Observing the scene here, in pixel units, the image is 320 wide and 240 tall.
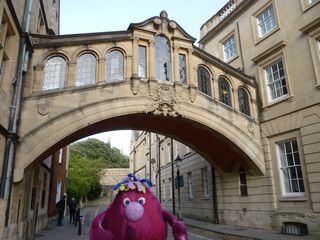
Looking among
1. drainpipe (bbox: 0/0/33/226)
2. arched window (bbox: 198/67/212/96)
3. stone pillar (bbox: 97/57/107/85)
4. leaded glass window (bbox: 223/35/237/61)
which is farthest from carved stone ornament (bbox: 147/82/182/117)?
leaded glass window (bbox: 223/35/237/61)

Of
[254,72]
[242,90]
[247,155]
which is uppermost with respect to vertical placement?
[254,72]

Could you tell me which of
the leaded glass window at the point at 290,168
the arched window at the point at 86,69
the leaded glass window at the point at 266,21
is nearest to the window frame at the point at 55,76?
the arched window at the point at 86,69

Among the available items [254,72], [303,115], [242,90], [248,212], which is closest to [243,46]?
[254,72]

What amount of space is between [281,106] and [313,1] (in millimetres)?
4892

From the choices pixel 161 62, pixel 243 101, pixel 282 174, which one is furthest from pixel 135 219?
pixel 243 101

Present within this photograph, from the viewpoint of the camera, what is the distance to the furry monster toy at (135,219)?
4.38 metres

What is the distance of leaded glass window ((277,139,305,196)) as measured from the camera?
13.7 metres

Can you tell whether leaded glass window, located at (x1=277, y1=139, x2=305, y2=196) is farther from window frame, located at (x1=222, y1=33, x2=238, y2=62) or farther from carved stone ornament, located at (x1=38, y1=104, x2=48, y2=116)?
carved stone ornament, located at (x1=38, y1=104, x2=48, y2=116)

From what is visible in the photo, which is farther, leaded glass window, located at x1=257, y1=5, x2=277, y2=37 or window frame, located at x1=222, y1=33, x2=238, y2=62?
window frame, located at x1=222, y1=33, x2=238, y2=62

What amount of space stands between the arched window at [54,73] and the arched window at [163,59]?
4.04 meters

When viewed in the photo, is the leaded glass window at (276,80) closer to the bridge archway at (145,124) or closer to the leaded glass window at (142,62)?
the bridge archway at (145,124)

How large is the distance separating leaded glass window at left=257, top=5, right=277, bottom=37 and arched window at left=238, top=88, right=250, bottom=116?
3.42 metres

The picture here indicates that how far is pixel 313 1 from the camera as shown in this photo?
13867mm

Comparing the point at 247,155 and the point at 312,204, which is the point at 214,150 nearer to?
the point at 247,155
